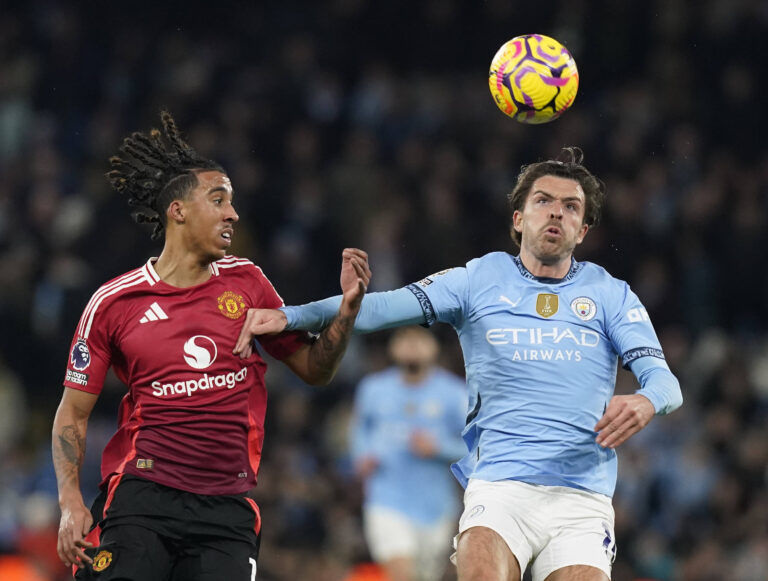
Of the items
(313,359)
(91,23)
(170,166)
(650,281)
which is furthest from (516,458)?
(91,23)

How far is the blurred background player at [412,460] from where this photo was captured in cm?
866

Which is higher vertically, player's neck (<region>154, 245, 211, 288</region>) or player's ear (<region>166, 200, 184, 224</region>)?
player's ear (<region>166, 200, 184, 224</region>)

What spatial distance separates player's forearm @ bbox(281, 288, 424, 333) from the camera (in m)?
5.29

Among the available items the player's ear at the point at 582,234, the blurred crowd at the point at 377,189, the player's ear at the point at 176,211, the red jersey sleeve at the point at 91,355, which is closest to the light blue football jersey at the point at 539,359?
the player's ear at the point at 582,234

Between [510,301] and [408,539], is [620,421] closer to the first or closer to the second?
[510,301]

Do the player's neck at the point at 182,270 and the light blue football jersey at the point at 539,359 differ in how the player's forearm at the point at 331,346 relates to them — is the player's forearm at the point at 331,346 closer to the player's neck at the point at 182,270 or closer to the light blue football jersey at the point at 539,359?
the light blue football jersey at the point at 539,359

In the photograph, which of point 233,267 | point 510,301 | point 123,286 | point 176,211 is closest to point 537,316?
point 510,301

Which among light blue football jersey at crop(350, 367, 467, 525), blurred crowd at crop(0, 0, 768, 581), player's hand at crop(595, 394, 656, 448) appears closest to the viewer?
player's hand at crop(595, 394, 656, 448)

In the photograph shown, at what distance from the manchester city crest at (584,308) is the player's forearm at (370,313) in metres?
0.66

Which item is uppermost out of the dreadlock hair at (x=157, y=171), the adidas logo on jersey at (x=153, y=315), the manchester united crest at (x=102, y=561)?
the dreadlock hair at (x=157, y=171)

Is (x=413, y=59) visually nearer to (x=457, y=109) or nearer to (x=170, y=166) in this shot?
(x=457, y=109)

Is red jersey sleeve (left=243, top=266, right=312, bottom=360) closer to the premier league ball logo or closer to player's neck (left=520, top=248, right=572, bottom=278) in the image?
the premier league ball logo

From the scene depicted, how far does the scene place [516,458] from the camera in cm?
518

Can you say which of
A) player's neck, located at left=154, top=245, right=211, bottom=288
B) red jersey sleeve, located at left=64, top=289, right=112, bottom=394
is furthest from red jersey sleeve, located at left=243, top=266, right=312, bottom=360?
red jersey sleeve, located at left=64, top=289, right=112, bottom=394
